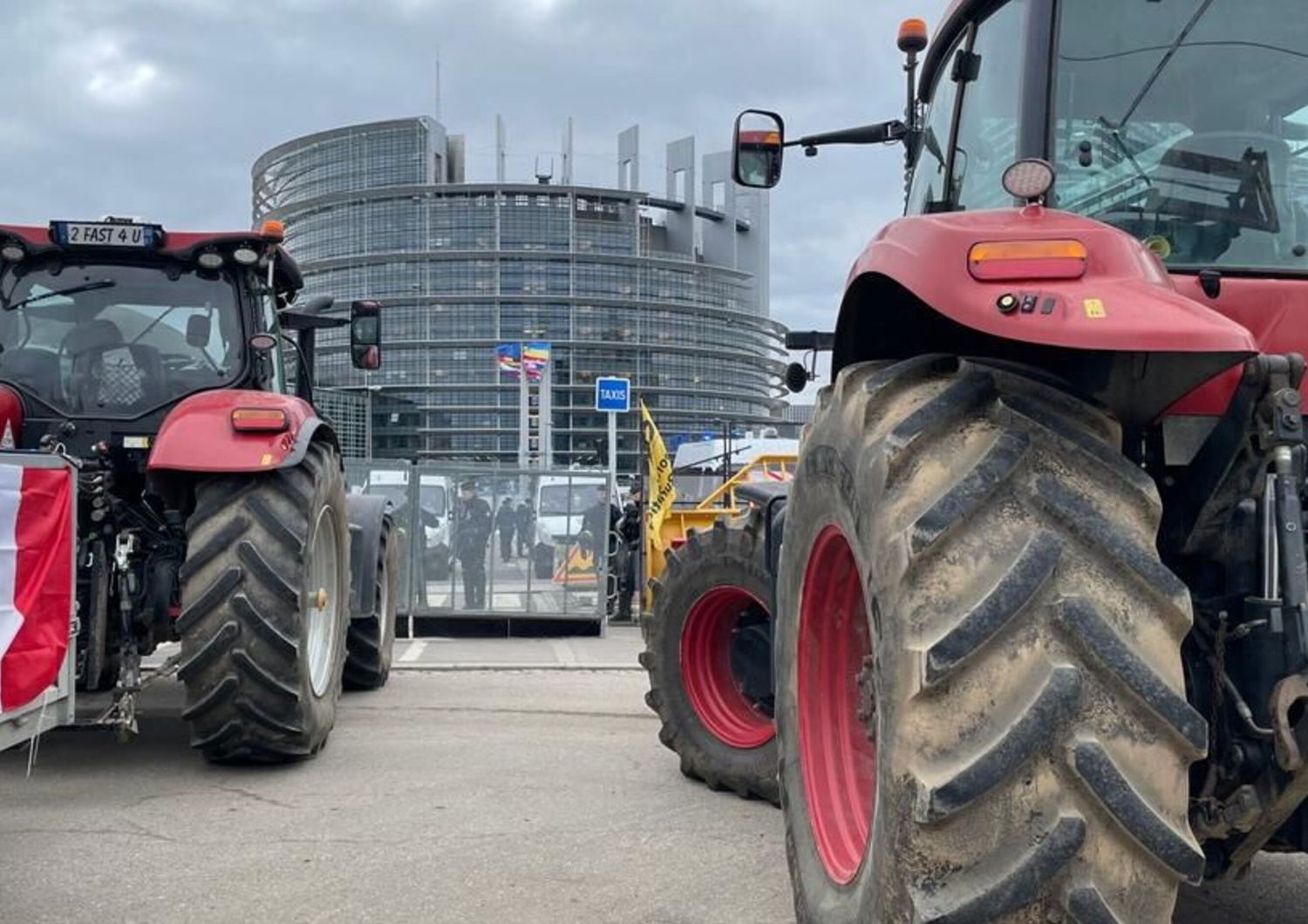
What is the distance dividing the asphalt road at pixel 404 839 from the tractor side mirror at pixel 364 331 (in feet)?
8.00

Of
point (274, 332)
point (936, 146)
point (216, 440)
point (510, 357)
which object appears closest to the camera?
point (936, 146)

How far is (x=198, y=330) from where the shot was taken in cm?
636

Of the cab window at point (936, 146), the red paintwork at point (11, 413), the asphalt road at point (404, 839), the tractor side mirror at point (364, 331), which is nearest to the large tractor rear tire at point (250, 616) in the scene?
the asphalt road at point (404, 839)

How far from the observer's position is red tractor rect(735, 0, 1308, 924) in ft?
6.44

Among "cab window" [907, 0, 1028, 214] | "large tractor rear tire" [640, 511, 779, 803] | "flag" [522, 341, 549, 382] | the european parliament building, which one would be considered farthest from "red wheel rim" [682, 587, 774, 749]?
the european parliament building

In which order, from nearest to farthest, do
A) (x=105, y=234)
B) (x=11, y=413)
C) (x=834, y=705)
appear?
(x=834, y=705) → (x=11, y=413) → (x=105, y=234)

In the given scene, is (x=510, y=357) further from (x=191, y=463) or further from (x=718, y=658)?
(x=718, y=658)

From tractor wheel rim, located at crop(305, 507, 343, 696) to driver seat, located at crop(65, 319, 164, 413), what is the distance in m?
1.14

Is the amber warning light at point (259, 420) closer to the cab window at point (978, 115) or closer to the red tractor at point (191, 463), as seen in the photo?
the red tractor at point (191, 463)

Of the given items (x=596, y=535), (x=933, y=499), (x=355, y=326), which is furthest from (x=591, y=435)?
(x=933, y=499)

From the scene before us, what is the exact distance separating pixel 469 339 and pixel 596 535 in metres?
69.3

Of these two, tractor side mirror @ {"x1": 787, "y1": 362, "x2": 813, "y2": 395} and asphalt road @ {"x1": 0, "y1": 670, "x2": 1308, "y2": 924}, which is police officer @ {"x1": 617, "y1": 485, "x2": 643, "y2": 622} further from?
tractor side mirror @ {"x1": 787, "y1": 362, "x2": 813, "y2": 395}

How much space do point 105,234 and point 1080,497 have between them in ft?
18.3

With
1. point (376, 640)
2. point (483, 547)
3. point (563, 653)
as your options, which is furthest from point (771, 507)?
point (483, 547)
